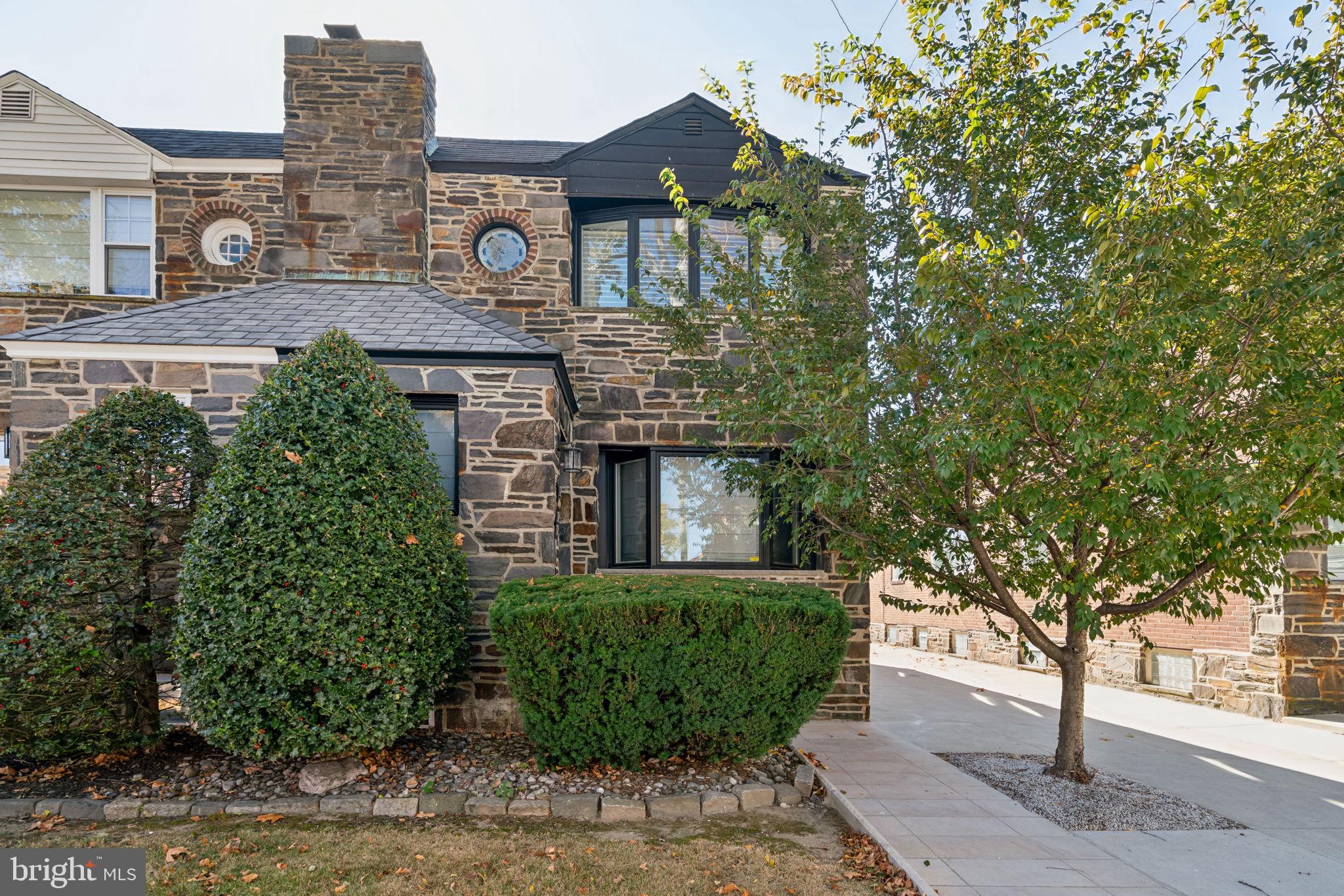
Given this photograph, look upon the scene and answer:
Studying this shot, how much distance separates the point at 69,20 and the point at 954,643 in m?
16.7

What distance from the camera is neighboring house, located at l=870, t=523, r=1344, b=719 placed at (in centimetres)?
834

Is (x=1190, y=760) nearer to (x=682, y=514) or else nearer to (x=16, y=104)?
(x=682, y=514)

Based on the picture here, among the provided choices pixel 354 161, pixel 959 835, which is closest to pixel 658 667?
pixel 959 835

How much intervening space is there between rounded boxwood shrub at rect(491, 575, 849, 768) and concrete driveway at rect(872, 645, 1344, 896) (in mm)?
2098

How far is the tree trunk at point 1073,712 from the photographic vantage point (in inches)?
225

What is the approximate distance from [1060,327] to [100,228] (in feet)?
33.7

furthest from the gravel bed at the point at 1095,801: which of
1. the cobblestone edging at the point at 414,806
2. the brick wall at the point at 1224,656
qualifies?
the cobblestone edging at the point at 414,806

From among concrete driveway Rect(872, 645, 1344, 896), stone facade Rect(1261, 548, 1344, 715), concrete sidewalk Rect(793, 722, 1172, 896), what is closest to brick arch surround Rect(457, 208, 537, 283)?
concrete sidewalk Rect(793, 722, 1172, 896)

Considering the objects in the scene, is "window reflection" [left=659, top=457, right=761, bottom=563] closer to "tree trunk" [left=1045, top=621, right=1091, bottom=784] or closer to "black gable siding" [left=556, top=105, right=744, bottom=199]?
"black gable siding" [left=556, top=105, right=744, bottom=199]

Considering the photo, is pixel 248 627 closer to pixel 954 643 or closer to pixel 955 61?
pixel 955 61

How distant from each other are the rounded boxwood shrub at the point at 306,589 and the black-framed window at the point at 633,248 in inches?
150

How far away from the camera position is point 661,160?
8.41 m

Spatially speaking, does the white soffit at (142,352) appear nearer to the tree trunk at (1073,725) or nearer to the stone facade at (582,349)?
the stone facade at (582,349)

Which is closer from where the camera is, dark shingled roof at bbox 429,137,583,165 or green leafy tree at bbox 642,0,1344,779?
green leafy tree at bbox 642,0,1344,779
